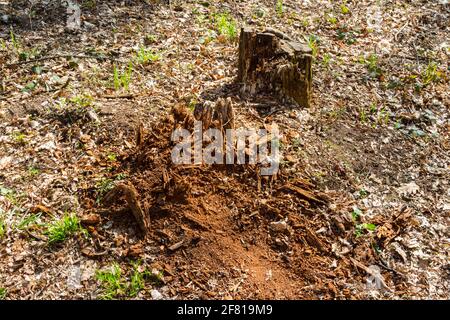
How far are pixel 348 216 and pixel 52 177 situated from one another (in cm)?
271

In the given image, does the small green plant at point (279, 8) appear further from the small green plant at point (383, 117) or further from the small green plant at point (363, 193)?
the small green plant at point (363, 193)

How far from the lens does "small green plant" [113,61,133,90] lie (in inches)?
203

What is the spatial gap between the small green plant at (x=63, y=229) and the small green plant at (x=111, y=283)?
437 mm

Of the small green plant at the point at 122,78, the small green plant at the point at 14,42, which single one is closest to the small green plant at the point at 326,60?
the small green plant at the point at 122,78

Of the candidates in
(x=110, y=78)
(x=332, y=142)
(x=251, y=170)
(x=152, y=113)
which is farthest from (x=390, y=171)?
(x=110, y=78)

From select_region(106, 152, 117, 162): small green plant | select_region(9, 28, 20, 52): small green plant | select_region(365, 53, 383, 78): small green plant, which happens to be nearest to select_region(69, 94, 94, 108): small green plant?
select_region(106, 152, 117, 162): small green plant

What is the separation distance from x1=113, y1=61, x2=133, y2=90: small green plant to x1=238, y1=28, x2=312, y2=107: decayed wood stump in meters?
1.30

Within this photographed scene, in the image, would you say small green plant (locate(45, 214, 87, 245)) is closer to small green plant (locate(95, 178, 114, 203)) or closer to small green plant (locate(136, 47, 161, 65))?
small green plant (locate(95, 178, 114, 203))

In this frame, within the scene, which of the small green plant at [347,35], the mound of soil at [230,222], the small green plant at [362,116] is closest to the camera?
the mound of soil at [230,222]

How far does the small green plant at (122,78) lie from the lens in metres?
5.16

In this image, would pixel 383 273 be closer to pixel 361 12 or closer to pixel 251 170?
pixel 251 170

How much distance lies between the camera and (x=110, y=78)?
535 cm
